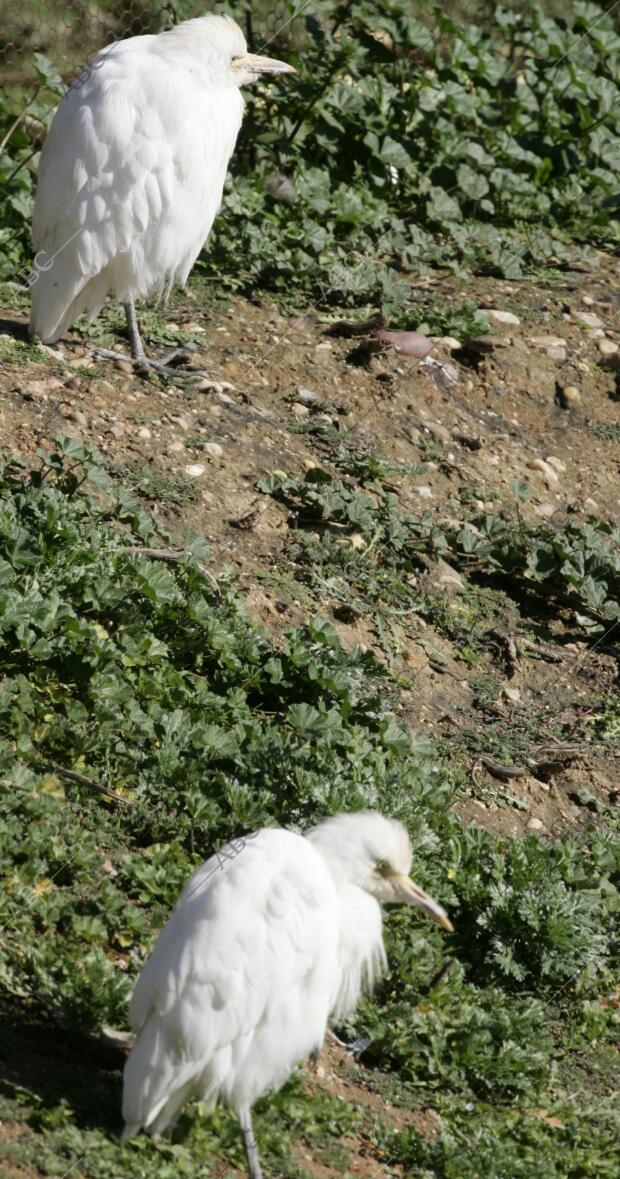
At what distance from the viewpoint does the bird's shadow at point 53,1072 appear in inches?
138

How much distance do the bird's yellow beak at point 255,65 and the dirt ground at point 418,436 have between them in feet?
3.89

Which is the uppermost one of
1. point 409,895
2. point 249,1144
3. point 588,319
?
point 588,319

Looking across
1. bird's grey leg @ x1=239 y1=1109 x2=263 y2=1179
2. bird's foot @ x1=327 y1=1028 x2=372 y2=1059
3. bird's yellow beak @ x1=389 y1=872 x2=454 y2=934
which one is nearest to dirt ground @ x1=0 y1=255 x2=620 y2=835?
bird's foot @ x1=327 y1=1028 x2=372 y2=1059

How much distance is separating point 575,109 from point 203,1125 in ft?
24.8

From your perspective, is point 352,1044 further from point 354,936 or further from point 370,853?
point 370,853

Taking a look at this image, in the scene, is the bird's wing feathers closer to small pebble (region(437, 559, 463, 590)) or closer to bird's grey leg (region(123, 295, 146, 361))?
small pebble (region(437, 559, 463, 590))

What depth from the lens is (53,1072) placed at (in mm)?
3635

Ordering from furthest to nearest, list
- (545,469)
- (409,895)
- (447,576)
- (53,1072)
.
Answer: (545,469), (447,576), (409,895), (53,1072)

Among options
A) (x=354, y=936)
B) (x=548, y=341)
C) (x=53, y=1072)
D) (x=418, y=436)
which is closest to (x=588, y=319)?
(x=548, y=341)

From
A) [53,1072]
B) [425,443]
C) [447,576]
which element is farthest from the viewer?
[425,443]

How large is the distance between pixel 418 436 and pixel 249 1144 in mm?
4030

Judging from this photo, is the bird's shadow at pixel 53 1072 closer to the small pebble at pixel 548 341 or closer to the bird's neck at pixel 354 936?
the bird's neck at pixel 354 936

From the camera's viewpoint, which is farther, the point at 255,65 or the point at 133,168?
the point at 255,65

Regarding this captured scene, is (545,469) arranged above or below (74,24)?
below
